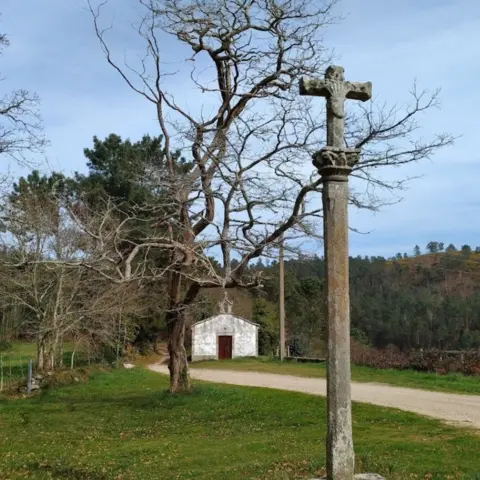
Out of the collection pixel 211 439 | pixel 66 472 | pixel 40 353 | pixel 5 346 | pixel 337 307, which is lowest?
pixel 66 472

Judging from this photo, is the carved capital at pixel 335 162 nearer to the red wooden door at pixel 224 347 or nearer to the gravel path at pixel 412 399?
the gravel path at pixel 412 399

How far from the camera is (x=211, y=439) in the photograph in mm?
11812

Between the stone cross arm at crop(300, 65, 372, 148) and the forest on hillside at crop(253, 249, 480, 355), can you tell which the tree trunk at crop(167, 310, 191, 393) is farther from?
the forest on hillside at crop(253, 249, 480, 355)

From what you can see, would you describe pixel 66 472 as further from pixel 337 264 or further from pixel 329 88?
pixel 329 88

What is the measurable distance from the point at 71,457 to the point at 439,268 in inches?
2727

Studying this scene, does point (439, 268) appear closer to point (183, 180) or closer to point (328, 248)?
point (183, 180)

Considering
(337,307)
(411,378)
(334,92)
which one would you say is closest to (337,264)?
(337,307)

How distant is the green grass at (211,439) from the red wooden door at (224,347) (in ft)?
86.7

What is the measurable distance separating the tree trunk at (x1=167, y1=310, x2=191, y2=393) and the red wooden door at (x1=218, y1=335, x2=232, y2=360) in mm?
27693

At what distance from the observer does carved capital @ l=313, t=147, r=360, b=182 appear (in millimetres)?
6078

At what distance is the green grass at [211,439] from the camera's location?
8.38 m

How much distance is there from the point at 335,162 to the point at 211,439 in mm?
7449

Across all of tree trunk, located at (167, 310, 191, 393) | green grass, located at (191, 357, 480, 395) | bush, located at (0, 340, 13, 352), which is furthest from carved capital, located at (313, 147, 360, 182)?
bush, located at (0, 340, 13, 352)

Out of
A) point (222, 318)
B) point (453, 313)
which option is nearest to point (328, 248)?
point (222, 318)
